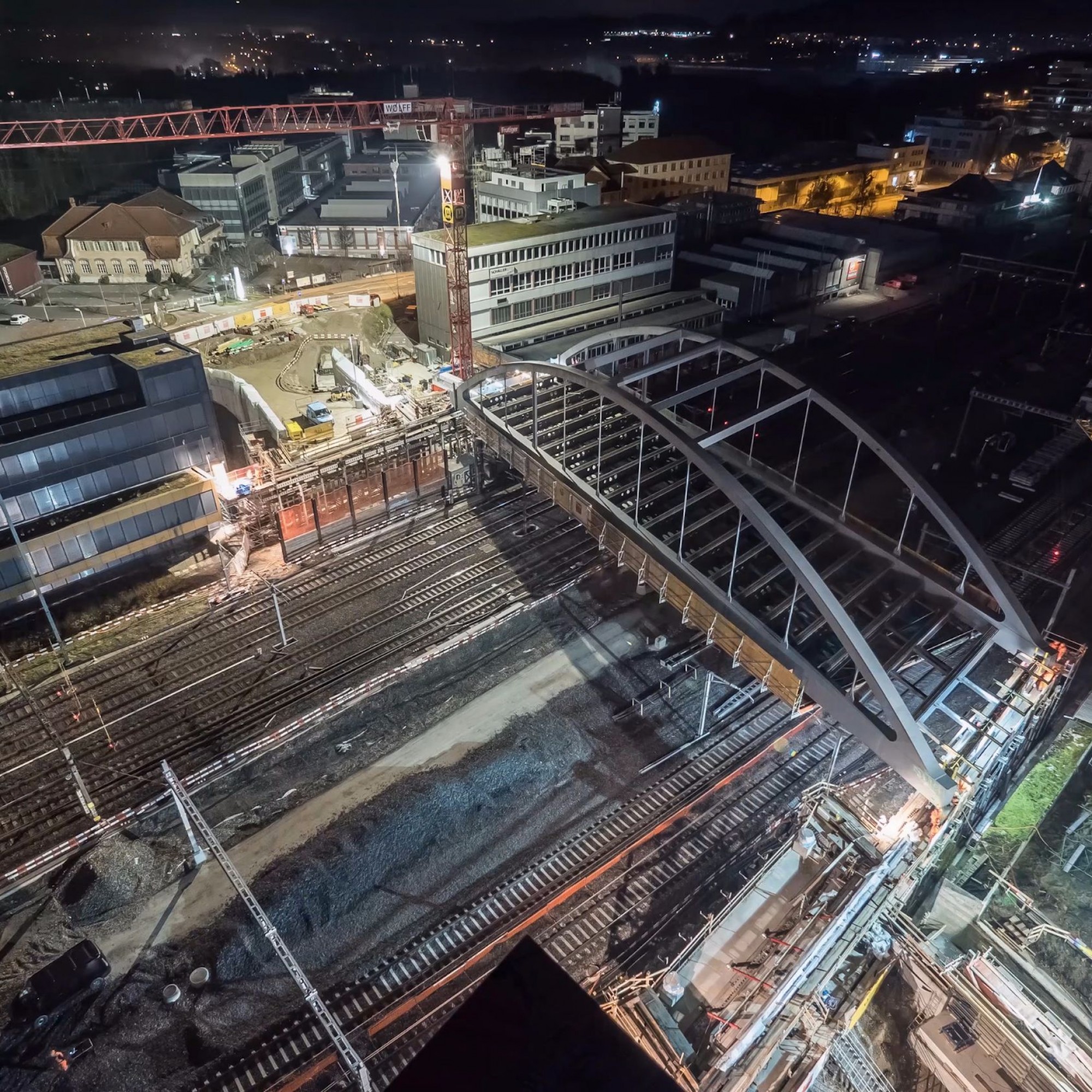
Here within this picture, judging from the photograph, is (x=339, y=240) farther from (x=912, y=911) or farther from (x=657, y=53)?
(x=657, y=53)

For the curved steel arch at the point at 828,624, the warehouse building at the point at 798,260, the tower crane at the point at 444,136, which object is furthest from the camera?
the warehouse building at the point at 798,260

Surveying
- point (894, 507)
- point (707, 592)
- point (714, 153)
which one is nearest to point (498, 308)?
point (894, 507)

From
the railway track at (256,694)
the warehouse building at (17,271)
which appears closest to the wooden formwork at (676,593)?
the railway track at (256,694)

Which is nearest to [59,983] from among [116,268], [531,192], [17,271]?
[531,192]

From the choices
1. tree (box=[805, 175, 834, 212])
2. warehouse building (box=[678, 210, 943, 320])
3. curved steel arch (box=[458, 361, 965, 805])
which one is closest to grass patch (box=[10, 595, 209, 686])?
curved steel arch (box=[458, 361, 965, 805])

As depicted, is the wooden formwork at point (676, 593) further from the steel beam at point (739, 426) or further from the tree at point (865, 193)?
the tree at point (865, 193)

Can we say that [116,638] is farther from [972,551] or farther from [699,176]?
[699,176]

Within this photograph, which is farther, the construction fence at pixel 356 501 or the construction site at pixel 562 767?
the construction fence at pixel 356 501
